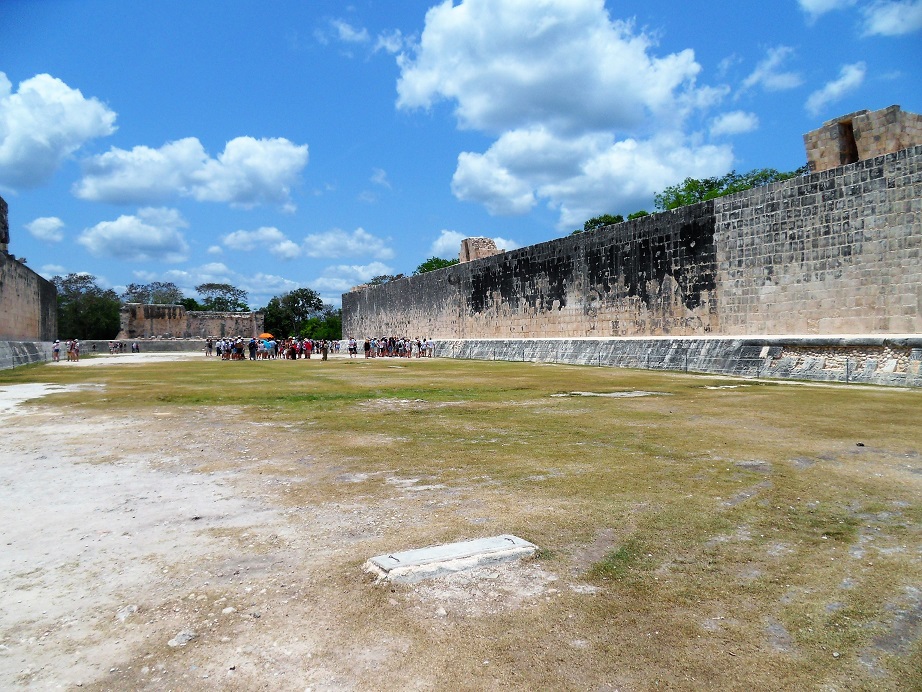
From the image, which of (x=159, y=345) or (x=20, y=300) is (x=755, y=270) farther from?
(x=159, y=345)

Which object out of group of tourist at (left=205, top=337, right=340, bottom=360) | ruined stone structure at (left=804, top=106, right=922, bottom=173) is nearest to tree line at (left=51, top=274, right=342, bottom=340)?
group of tourist at (left=205, top=337, right=340, bottom=360)

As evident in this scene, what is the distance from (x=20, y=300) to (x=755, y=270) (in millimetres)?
23808

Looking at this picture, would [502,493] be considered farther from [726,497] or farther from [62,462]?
[62,462]

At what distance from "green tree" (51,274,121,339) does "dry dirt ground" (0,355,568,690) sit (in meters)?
55.5

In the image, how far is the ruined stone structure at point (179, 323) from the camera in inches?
1713

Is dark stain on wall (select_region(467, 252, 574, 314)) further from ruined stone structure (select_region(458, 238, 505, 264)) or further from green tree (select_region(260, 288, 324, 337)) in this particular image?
green tree (select_region(260, 288, 324, 337))

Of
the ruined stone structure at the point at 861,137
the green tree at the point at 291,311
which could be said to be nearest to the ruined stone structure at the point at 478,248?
the ruined stone structure at the point at 861,137

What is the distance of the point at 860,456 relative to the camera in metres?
4.15

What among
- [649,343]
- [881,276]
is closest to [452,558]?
[881,276]

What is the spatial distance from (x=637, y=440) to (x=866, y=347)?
23.1ft

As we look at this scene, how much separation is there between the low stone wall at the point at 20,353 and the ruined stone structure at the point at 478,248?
1606 cm

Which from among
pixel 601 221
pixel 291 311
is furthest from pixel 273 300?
pixel 601 221

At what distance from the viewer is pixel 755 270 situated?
1260 cm

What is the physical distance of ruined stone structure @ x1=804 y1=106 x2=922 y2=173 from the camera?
10.4 metres
